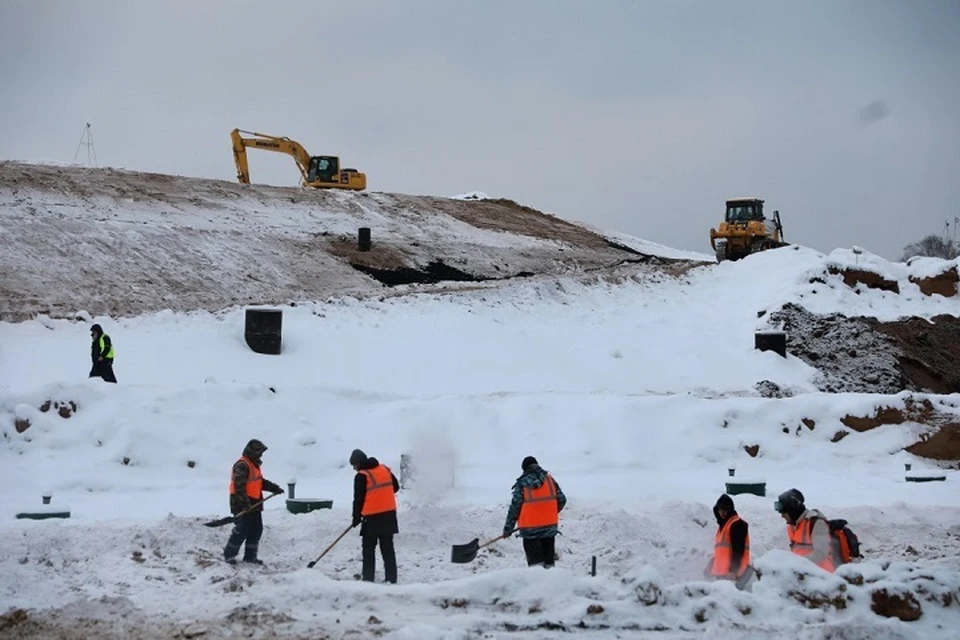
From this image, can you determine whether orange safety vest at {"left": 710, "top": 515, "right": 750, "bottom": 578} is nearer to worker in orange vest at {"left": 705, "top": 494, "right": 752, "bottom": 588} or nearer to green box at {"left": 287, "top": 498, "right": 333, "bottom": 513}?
worker in orange vest at {"left": 705, "top": 494, "right": 752, "bottom": 588}

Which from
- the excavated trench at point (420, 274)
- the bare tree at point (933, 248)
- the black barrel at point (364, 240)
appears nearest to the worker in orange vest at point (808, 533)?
the excavated trench at point (420, 274)

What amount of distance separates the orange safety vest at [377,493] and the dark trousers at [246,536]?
123 centimetres

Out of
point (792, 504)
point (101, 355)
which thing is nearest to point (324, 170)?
point (101, 355)

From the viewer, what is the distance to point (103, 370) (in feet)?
56.8

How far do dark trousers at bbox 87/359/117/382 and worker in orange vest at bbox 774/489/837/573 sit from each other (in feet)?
38.1

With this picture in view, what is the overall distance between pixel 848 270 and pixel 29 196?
74.9 ft

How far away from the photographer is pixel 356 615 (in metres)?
7.99

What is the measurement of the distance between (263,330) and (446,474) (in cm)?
872

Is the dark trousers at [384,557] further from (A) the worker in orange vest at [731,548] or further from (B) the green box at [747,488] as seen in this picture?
(B) the green box at [747,488]

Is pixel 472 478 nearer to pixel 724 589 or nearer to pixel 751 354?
pixel 724 589

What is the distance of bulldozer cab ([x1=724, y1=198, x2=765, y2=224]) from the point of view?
136 feet

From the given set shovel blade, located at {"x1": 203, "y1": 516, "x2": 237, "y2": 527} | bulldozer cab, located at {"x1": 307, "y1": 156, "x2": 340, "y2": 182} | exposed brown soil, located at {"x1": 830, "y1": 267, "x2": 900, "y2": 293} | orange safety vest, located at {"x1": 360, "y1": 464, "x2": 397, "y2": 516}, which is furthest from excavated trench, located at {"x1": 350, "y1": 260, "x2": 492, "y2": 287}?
orange safety vest, located at {"x1": 360, "y1": 464, "x2": 397, "y2": 516}

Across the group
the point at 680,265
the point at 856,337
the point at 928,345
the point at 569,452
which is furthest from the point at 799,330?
the point at 569,452

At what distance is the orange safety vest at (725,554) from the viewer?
8.77m
